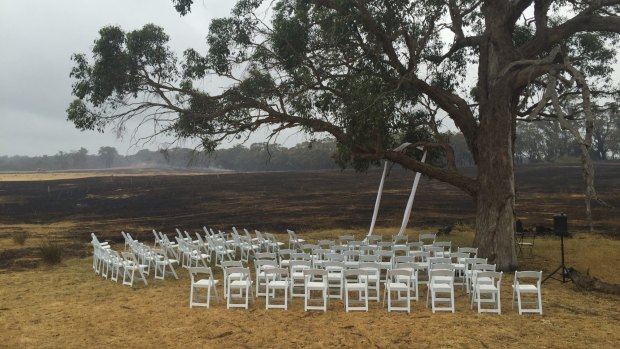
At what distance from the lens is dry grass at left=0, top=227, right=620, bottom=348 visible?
621cm

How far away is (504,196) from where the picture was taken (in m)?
12.0

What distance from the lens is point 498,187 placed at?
12.1 meters

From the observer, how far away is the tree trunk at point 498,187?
11.9 metres

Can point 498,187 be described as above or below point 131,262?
above

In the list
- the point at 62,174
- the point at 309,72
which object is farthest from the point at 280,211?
the point at 62,174

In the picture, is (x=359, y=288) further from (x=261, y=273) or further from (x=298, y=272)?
(x=261, y=273)

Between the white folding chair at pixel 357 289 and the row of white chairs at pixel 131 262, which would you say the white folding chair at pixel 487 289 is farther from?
the row of white chairs at pixel 131 262

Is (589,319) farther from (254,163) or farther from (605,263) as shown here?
(254,163)

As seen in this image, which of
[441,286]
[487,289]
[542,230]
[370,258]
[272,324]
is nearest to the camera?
[272,324]

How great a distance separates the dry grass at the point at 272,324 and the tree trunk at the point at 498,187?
225 cm

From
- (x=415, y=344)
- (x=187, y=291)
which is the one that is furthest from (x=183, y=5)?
(x=415, y=344)

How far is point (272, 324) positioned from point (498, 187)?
7.54 metres

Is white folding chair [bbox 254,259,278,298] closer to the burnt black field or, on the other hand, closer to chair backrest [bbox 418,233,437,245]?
chair backrest [bbox 418,233,437,245]

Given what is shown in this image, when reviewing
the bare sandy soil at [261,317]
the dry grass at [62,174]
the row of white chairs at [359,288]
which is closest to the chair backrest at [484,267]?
the row of white chairs at [359,288]
